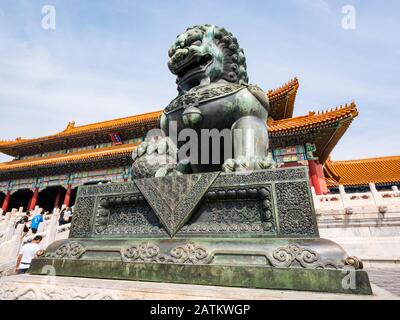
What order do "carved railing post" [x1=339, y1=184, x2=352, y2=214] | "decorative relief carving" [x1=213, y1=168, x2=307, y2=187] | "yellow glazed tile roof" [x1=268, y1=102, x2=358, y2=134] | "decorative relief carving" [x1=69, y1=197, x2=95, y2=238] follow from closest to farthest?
"decorative relief carving" [x1=213, y1=168, x2=307, y2=187] < "decorative relief carving" [x1=69, y1=197, x2=95, y2=238] < "carved railing post" [x1=339, y1=184, x2=352, y2=214] < "yellow glazed tile roof" [x1=268, y1=102, x2=358, y2=134]

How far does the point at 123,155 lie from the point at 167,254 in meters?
13.2

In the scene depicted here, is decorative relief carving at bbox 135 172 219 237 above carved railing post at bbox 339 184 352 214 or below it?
below

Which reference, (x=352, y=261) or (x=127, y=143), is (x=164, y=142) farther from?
(x=127, y=143)

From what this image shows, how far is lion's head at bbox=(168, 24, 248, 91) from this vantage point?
91.0 inches

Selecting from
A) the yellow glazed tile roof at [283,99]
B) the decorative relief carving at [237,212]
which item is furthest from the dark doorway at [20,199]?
the decorative relief carving at [237,212]

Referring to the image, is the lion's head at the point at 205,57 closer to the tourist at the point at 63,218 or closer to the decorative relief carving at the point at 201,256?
the decorative relief carving at the point at 201,256

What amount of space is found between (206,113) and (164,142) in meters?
0.46

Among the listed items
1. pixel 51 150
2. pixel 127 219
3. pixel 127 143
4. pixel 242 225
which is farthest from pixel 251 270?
pixel 51 150

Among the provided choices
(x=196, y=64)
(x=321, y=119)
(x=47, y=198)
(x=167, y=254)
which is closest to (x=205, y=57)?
(x=196, y=64)

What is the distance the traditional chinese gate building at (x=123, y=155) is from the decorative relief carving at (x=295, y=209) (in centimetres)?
1033

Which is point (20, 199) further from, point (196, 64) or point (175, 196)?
point (175, 196)

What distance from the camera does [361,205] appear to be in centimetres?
637

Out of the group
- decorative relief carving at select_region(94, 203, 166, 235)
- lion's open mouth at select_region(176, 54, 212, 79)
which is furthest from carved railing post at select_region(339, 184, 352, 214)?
decorative relief carving at select_region(94, 203, 166, 235)

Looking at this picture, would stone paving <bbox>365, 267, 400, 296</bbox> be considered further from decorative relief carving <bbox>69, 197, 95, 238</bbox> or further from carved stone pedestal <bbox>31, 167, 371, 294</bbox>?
decorative relief carving <bbox>69, 197, 95, 238</bbox>
